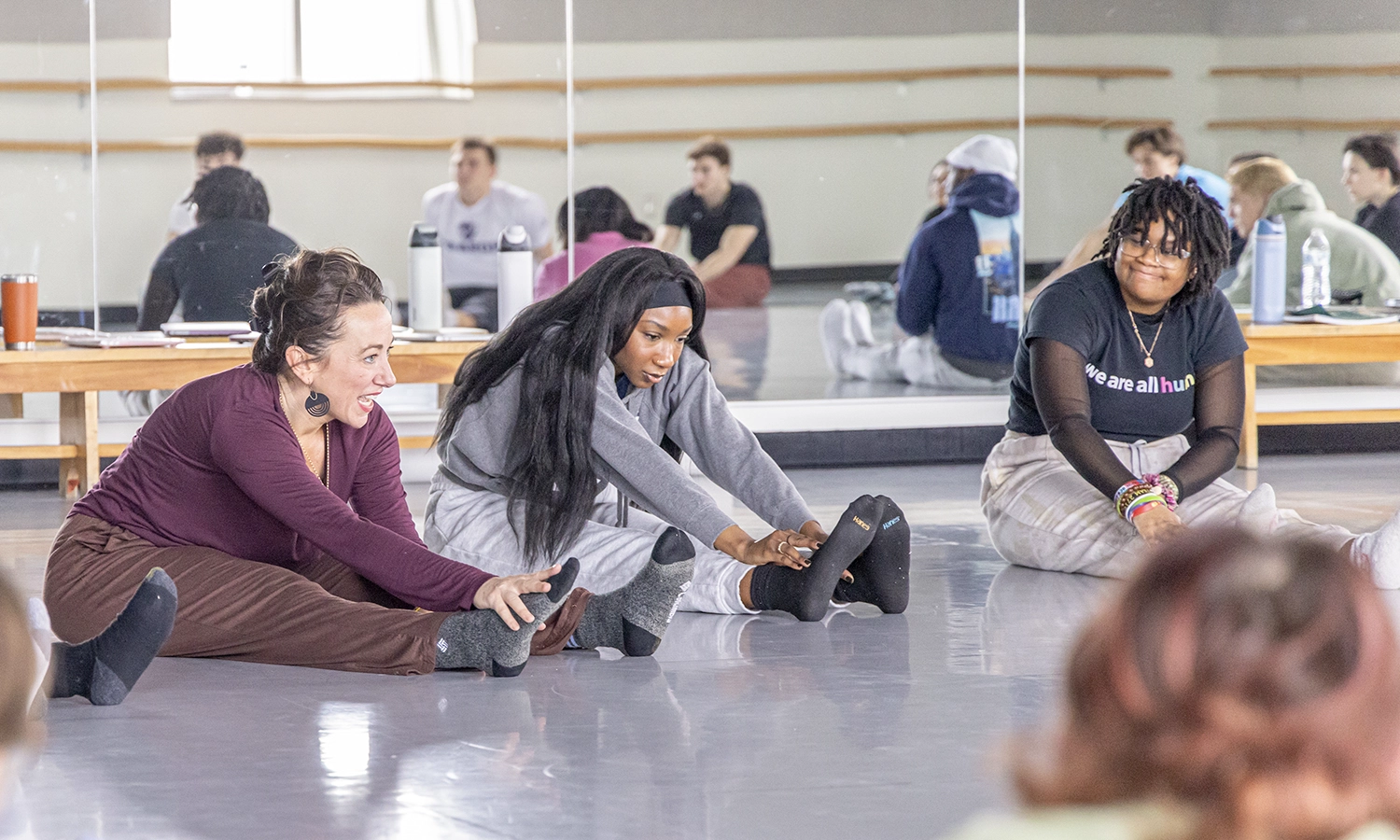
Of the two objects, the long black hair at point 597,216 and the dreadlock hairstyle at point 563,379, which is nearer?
the dreadlock hairstyle at point 563,379

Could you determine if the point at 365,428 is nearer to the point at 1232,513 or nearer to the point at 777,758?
the point at 777,758

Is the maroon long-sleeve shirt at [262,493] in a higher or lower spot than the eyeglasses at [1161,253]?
lower

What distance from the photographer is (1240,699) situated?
2.66ft

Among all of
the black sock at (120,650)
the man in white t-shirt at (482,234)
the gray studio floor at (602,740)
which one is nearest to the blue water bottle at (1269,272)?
the man in white t-shirt at (482,234)

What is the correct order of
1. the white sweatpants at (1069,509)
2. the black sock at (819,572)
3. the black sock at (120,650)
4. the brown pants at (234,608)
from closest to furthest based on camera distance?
the black sock at (120,650), the brown pants at (234,608), the black sock at (819,572), the white sweatpants at (1069,509)

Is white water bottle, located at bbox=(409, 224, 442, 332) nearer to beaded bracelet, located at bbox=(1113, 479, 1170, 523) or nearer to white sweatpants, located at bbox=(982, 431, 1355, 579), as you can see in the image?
white sweatpants, located at bbox=(982, 431, 1355, 579)

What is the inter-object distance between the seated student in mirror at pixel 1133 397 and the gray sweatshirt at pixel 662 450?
0.72 meters

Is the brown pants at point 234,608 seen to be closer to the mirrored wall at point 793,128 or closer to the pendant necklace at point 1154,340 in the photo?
the pendant necklace at point 1154,340

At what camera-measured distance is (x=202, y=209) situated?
20.7ft

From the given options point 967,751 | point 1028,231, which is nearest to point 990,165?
point 1028,231

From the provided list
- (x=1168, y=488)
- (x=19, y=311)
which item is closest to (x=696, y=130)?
(x=19, y=311)

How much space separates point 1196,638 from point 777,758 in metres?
1.78

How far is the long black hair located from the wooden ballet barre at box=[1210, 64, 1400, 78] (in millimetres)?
2533

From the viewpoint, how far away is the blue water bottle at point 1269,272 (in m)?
6.22
